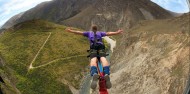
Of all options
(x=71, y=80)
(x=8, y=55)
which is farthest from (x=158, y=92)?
(x=8, y=55)

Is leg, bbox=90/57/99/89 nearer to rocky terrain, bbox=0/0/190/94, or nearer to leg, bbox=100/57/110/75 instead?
leg, bbox=100/57/110/75

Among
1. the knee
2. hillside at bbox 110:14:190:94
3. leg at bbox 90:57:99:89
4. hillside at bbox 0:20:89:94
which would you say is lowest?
hillside at bbox 0:20:89:94

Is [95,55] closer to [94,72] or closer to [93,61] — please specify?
[93,61]

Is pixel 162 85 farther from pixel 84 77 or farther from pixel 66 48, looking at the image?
pixel 66 48

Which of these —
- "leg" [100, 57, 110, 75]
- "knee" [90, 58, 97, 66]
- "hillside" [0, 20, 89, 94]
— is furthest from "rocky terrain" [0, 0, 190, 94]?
"knee" [90, 58, 97, 66]

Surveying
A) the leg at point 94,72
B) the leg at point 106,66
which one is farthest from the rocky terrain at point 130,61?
the leg at point 94,72

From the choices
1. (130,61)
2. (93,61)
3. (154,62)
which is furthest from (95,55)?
(130,61)
